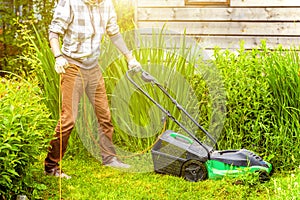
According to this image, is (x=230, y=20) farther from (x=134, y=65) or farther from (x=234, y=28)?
(x=134, y=65)

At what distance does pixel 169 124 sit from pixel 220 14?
7.34ft

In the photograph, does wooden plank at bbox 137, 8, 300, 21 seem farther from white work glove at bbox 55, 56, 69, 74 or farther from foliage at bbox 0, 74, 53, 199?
foliage at bbox 0, 74, 53, 199

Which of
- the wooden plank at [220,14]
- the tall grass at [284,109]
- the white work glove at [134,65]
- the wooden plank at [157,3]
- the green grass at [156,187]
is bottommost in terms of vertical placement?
the green grass at [156,187]

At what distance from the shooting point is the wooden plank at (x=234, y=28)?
706 cm

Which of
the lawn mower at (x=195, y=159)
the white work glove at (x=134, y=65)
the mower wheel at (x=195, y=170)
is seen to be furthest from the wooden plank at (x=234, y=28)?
the mower wheel at (x=195, y=170)

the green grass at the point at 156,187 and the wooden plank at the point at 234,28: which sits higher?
the wooden plank at the point at 234,28

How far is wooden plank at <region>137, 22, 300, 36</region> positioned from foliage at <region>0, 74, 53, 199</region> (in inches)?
129

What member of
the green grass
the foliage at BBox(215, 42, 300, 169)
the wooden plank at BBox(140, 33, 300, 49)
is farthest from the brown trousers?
the wooden plank at BBox(140, 33, 300, 49)

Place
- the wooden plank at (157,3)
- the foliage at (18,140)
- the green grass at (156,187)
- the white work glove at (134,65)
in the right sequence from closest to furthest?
the foliage at (18,140), the green grass at (156,187), the white work glove at (134,65), the wooden plank at (157,3)

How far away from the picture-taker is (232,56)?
557cm

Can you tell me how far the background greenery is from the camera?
4.10m

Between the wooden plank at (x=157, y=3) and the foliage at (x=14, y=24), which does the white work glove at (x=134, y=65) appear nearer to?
the wooden plank at (x=157, y=3)

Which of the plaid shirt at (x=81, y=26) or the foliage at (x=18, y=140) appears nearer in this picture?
the foliage at (x=18, y=140)

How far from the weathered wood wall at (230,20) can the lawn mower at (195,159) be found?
245 centimetres
